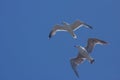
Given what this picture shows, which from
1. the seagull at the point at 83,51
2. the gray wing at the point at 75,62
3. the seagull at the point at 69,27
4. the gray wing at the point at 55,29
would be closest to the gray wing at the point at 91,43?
the seagull at the point at 83,51

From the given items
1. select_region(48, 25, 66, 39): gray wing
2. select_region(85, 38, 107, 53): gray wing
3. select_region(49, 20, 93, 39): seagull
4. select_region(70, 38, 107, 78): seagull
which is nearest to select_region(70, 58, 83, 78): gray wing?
select_region(70, 38, 107, 78): seagull

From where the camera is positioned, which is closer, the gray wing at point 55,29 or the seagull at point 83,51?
the seagull at point 83,51

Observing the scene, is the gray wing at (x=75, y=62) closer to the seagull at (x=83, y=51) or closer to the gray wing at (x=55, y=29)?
the seagull at (x=83, y=51)

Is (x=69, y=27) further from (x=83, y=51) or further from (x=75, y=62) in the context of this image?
(x=75, y=62)

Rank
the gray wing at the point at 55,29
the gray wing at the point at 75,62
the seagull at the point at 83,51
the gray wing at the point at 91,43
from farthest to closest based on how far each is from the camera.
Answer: the gray wing at the point at 55,29, the gray wing at the point at 91,43, the gray wing at the point at 75,62, the seagull at the point at 83,51

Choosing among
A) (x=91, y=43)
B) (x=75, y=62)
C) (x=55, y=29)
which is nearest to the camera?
(x=75, y=62)

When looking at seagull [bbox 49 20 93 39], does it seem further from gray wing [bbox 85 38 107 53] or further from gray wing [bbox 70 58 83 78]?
gray wing [bbox 70 58 83 78]

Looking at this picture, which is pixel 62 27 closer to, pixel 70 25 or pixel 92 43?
pixel 70 25

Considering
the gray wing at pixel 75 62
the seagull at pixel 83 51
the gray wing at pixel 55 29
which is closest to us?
the seagull at pixel 83 51

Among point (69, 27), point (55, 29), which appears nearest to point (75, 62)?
point (69, 27)

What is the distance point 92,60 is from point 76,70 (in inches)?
54.9

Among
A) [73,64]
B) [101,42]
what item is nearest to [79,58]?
[73,64]

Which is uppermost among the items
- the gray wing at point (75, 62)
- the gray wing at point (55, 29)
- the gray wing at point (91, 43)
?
the gray wing at point (55, 29)

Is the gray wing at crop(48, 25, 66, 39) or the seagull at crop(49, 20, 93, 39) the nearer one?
the seagull at crop(49, 20, 93, 39)
